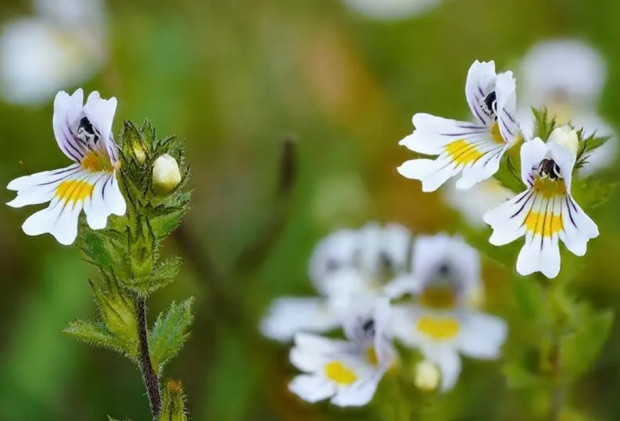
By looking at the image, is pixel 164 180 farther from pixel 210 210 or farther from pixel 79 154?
pixel 210 210

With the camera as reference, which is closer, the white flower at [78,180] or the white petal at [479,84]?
the white flower at [78,180]

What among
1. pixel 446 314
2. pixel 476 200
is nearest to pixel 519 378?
pixel 446 314

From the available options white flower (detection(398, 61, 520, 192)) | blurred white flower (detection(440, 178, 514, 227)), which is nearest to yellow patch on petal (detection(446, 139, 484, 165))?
white flower (detection(398, 61, 520, 192))

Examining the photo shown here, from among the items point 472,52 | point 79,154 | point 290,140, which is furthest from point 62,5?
point 79,154

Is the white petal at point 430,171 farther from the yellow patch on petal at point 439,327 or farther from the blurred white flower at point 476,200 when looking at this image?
the blurred white flower at point 476,200

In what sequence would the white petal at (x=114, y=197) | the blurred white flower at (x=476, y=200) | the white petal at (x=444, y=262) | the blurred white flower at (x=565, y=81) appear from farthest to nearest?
the blurred white flower at (x=565, y=81) < the blurred white flower at (x=476, y=200) < the white petal at (x=444, y=262) < the white petal at (x=114, y=197)

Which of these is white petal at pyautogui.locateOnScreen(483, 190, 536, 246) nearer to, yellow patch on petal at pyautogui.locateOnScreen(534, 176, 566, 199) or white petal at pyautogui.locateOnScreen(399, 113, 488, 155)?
yellow patch on petal at pyautogui.locateOnScreen(534, 176, 566, 199)

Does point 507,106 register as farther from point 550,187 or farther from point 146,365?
point 146,365

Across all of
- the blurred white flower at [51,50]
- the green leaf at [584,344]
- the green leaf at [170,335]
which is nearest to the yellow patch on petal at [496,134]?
the green leaf at [584,344]
